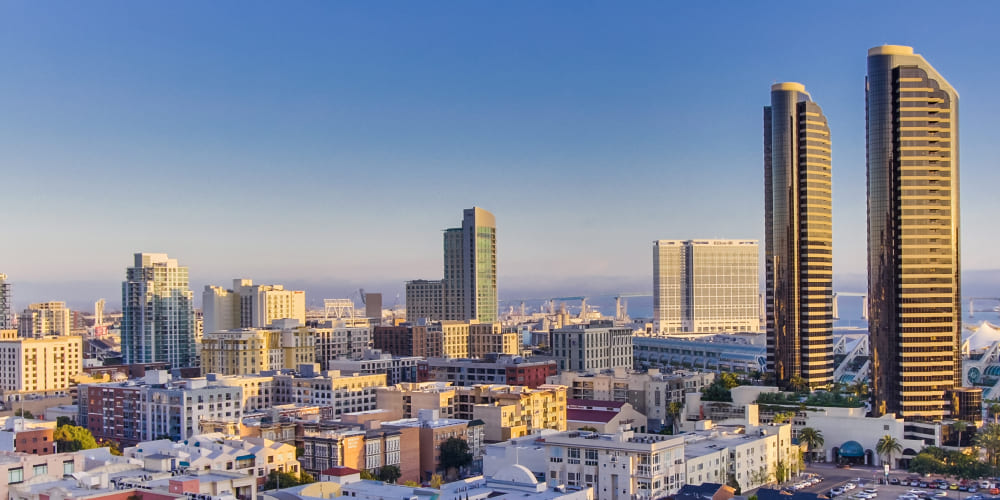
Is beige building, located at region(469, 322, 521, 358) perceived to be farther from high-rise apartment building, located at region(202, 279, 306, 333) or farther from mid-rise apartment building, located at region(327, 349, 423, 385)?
high-rise apartment building, located at region(202, 279, 306, 333)

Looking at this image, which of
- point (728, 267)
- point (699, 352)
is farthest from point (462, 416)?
point (728, 267)

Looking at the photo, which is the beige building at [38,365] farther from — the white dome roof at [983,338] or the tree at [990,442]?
the white dome roof at [983,338]

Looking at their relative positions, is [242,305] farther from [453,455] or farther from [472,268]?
[453,455]

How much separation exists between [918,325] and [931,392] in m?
3.29

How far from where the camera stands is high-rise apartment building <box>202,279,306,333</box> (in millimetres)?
111438

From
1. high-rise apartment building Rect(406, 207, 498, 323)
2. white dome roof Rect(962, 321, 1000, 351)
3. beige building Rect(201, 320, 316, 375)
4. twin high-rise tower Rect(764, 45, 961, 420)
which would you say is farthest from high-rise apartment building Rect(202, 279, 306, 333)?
twin high-rise tower Rect(764, 45, 961, 420)

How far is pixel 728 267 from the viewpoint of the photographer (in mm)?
144000

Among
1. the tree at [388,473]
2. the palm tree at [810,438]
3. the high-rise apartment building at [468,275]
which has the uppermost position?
the high-rise apartment building at [468,275]

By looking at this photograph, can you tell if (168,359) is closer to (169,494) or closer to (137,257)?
(137,257)

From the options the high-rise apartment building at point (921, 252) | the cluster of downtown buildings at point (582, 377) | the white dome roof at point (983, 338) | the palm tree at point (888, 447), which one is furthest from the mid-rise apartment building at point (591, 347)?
the white dome roof at point (983, 338)

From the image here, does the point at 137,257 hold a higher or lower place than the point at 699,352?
higher

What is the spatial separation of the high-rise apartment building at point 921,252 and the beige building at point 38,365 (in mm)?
51750

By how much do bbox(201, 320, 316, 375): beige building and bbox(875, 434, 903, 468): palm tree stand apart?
4062cm

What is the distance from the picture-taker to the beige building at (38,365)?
74.8 meters
